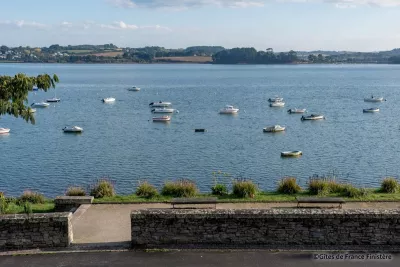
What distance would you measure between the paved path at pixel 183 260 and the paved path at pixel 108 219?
1.31 m

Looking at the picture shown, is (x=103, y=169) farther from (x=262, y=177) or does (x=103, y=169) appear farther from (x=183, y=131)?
(x=183, y=131)

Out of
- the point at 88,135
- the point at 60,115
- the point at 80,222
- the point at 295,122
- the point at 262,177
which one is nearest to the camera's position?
the point at 80,222

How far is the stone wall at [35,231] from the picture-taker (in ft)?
50.9

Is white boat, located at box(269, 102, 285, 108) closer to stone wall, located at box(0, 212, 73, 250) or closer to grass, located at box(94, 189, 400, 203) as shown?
grass, located at box(94, 189, 400, 203)

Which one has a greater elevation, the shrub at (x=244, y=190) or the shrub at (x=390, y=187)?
the shrub at (x=244, y=190)

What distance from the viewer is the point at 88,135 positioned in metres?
62.6

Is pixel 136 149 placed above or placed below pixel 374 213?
below

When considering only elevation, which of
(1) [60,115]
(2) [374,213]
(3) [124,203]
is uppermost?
(2) [374,213]

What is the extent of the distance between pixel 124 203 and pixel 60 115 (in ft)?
216

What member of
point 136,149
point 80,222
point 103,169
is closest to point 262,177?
point 103,169

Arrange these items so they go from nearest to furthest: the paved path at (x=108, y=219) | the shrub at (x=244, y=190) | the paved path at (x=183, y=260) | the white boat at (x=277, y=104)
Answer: the paved path at (x=183, y=260)
the paved path at (x=108, y=219)
the shrub at (x=244, y=190)
the white boat at (x=277, y=104)

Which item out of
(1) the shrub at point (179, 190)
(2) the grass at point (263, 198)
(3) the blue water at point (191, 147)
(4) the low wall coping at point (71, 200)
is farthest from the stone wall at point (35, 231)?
(3) the blue water at point (191, 147)

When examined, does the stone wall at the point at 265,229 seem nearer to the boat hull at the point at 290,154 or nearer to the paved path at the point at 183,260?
the paved path at the point at 183,260

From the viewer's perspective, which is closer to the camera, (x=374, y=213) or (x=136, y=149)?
(x=374, y=213)
